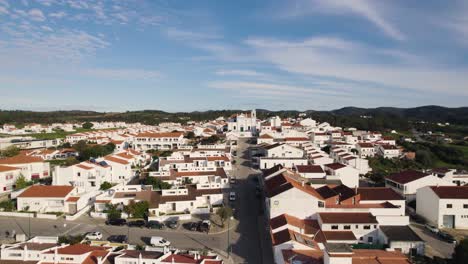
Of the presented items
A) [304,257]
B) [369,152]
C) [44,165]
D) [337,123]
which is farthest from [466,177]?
[337,123]

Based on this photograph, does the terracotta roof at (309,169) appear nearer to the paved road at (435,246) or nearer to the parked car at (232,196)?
the parked car at (232,196)

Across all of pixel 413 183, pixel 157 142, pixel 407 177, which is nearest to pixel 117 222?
pixel 413 183

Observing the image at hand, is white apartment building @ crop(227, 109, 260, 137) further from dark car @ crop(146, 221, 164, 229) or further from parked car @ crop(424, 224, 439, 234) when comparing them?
dark car @ crop(146, 221, 164, 229)

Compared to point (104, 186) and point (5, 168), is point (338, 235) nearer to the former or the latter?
point (104, 186)

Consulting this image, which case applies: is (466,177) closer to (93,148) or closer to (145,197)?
(145,197)

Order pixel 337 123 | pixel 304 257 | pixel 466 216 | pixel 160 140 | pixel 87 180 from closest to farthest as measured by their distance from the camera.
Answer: pixel 304 257 < pixel 466 216 < pixel 87 180 < pixel 160 140 < pixel 337 123
